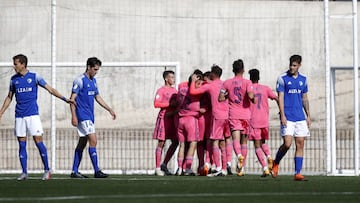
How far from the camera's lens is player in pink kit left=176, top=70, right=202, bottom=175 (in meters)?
23.4

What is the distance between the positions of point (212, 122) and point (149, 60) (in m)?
6.02

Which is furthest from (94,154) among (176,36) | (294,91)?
(176,36)

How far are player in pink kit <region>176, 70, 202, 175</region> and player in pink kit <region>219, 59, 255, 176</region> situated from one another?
3.49 feet

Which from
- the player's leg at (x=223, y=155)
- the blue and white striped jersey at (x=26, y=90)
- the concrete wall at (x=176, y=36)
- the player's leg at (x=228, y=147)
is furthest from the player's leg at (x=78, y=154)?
the concrete wall at (x=176, y=36)

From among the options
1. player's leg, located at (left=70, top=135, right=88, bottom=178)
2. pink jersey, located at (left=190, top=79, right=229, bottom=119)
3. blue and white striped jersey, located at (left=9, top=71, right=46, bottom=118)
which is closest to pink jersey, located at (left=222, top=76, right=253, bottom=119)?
pink jersey, located at (left=190, top=79, right=229, bottom=119)

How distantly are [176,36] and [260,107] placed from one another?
23.8 feet

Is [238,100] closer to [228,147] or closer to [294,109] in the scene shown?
[228,147]

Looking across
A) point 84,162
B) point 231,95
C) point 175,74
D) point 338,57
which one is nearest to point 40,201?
point 231,95

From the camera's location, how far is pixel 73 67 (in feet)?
89.7

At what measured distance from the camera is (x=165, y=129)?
Answer: 24.1 metres

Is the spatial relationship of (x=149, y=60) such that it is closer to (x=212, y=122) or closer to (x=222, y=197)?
(x=212, y=122)

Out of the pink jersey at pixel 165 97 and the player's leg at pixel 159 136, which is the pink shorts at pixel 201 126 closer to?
the pink jersey at pixel 165 97

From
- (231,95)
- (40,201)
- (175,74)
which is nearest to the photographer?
(40,201)

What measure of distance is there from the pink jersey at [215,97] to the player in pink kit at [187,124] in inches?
16.4
